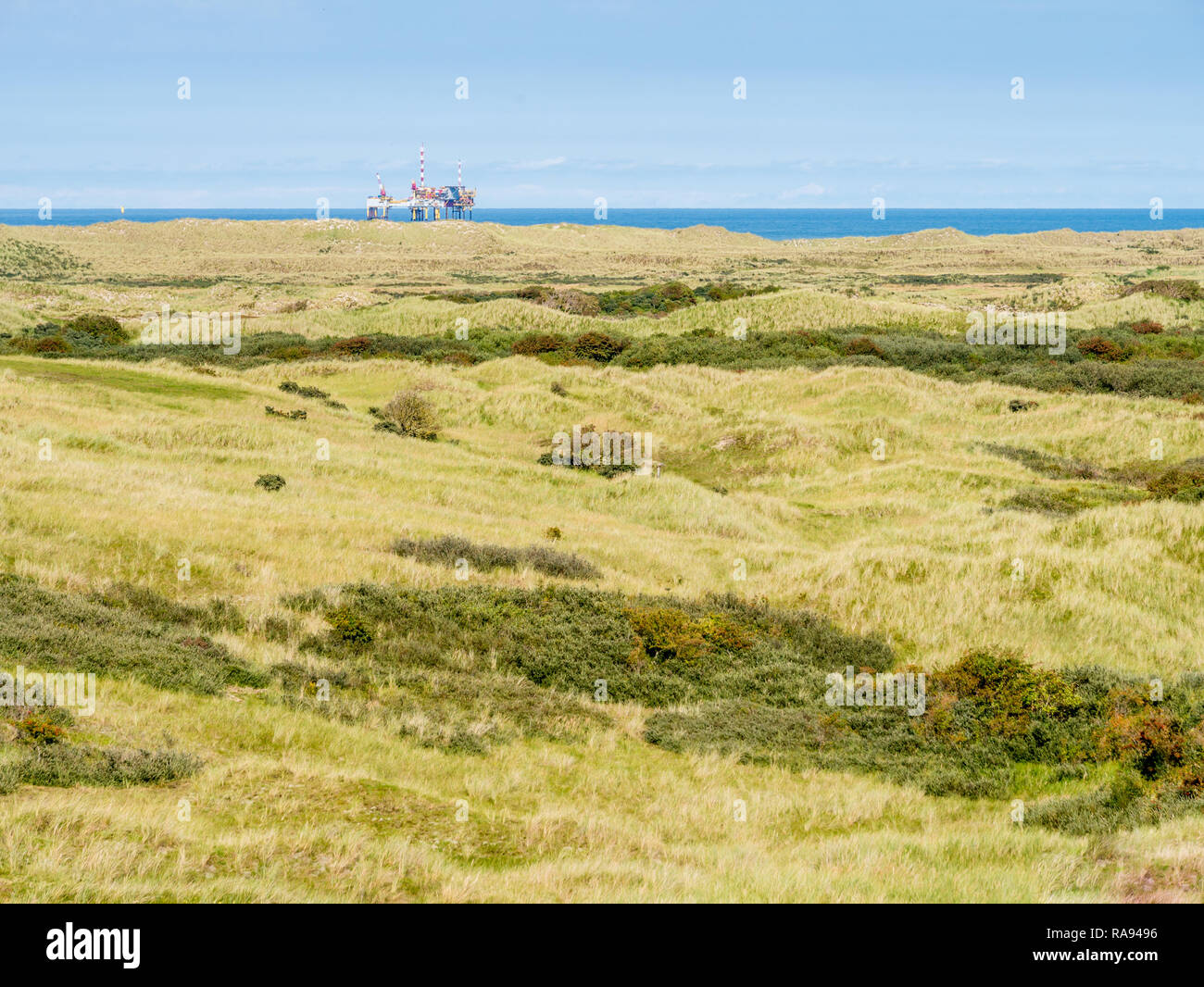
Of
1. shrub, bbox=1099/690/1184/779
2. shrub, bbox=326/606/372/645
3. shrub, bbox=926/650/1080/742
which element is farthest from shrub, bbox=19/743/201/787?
shrub, bbox=1099/690/1184/779

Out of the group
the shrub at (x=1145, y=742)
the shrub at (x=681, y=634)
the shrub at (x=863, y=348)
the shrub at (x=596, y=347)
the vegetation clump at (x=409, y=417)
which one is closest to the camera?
the shrub at (x=1145, y=742)

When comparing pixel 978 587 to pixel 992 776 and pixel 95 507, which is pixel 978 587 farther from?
pixel 95 507

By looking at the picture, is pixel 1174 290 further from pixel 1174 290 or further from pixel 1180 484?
pixel 1180 484

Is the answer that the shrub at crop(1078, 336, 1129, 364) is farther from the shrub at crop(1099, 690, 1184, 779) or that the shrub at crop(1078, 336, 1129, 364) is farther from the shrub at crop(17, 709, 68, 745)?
the shrub at crop(17, 709, 68, 745)

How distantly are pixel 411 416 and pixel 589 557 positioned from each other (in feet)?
68.0

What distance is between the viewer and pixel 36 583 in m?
17.0

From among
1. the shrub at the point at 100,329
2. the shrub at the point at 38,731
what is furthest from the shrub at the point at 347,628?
the shrub at the point at 100,329

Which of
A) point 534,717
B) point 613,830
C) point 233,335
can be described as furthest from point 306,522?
point 233,335

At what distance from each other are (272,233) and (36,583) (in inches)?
7411

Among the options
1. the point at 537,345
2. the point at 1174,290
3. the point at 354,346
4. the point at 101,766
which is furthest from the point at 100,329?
the point at 1174,290

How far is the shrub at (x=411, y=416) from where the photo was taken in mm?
41281

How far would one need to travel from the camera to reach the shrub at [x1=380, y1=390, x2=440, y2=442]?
1625 inches

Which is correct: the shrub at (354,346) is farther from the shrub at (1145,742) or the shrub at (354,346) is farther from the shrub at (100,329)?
the shrub at (1145,742)

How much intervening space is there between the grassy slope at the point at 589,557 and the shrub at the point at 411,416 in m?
1.03
